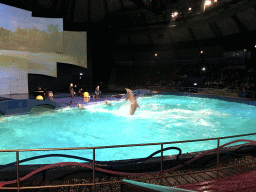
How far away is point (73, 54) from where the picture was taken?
22.0 m

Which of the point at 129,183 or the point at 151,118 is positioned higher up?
the point at 129,183

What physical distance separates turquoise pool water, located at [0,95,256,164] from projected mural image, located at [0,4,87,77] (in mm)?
8040

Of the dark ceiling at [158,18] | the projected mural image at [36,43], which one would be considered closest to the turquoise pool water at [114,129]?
the projected mural image at [36,43]

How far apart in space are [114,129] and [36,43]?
14.0 m

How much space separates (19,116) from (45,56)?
30.9 ft

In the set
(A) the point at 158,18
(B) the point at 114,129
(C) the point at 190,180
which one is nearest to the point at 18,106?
(B) the point at 114,129

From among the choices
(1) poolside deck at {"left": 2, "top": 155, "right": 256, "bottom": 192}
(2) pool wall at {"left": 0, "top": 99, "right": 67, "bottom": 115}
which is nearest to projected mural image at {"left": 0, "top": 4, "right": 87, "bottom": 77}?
(2) pool wall at {"left": 0, "top": 99, "right": 67, "bottom": 115}

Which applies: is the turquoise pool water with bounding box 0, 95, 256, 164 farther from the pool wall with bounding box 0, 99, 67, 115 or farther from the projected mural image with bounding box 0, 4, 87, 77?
the projected mural image with bounding box 0, 4, 87, 77

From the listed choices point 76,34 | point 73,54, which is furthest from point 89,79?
point 76,34

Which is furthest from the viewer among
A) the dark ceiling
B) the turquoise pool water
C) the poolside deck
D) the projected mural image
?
the dark ceiling

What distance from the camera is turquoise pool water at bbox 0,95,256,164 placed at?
24.2 feet

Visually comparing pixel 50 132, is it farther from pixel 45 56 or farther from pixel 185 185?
pixel 45 56

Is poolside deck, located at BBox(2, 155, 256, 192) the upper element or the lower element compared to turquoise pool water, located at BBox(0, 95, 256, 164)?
upper

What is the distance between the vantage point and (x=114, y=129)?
959cm
